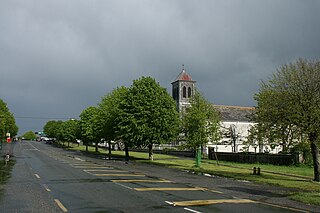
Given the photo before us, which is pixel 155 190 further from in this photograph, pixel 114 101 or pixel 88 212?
pixel 114 101

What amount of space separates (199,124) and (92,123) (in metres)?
36.0

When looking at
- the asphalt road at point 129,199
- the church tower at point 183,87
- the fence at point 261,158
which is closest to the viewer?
the asphalt road at point 129,199

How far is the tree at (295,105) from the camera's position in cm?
2103

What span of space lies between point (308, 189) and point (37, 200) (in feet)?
45.1

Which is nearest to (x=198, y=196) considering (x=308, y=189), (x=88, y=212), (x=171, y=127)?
(x=88, y=212)

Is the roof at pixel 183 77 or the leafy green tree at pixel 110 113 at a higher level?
Answer: the roof at pixel 183 77

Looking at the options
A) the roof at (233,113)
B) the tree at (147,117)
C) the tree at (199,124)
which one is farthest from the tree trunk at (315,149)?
the roof at (233,113)

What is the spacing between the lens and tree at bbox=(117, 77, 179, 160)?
41.4 meters

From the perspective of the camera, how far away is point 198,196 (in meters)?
14.5

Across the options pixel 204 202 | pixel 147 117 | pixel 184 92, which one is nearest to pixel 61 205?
pixel 204 202

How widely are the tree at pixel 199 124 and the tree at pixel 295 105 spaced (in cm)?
1057

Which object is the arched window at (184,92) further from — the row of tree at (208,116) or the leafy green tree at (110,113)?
the leafy green tree at (110,113)

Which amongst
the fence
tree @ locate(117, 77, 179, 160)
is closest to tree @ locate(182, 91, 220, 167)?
the fence

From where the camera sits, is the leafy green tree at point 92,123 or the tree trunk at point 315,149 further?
the leafy green tree at point 92,123
